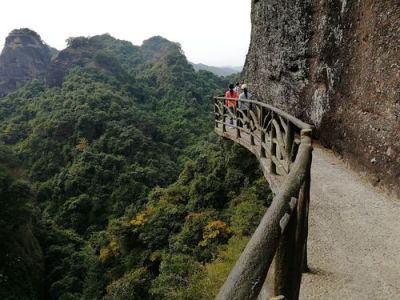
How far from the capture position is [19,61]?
2756 inches

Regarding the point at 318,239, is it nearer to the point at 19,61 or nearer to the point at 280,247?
the point at 280,247

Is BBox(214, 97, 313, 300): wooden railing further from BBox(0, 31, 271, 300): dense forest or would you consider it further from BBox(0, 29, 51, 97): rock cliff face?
BBox(0, 29, 51, 97): rock cliff face

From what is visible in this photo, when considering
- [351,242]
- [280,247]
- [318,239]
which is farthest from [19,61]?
[280,247]

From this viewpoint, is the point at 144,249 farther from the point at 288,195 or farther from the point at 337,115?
the point at 288,195

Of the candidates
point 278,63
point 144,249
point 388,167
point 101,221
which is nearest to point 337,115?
point 388,167

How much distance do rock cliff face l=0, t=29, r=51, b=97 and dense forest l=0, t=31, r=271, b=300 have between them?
10.9m

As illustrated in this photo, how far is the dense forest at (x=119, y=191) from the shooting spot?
1544 centimetres

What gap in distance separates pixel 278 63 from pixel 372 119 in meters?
4.84

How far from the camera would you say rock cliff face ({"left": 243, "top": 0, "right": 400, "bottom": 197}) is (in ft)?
15.0

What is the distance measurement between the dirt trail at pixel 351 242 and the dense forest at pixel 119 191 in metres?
7.10

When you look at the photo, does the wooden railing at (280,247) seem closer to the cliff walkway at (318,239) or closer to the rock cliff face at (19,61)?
the cliff walkway at (318,239)

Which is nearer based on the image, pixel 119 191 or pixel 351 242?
pixel 351 242

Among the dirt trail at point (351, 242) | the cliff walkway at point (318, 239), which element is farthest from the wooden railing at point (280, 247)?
the dirt trail at point (351, 242)

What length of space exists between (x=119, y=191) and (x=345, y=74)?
26.5 metres
